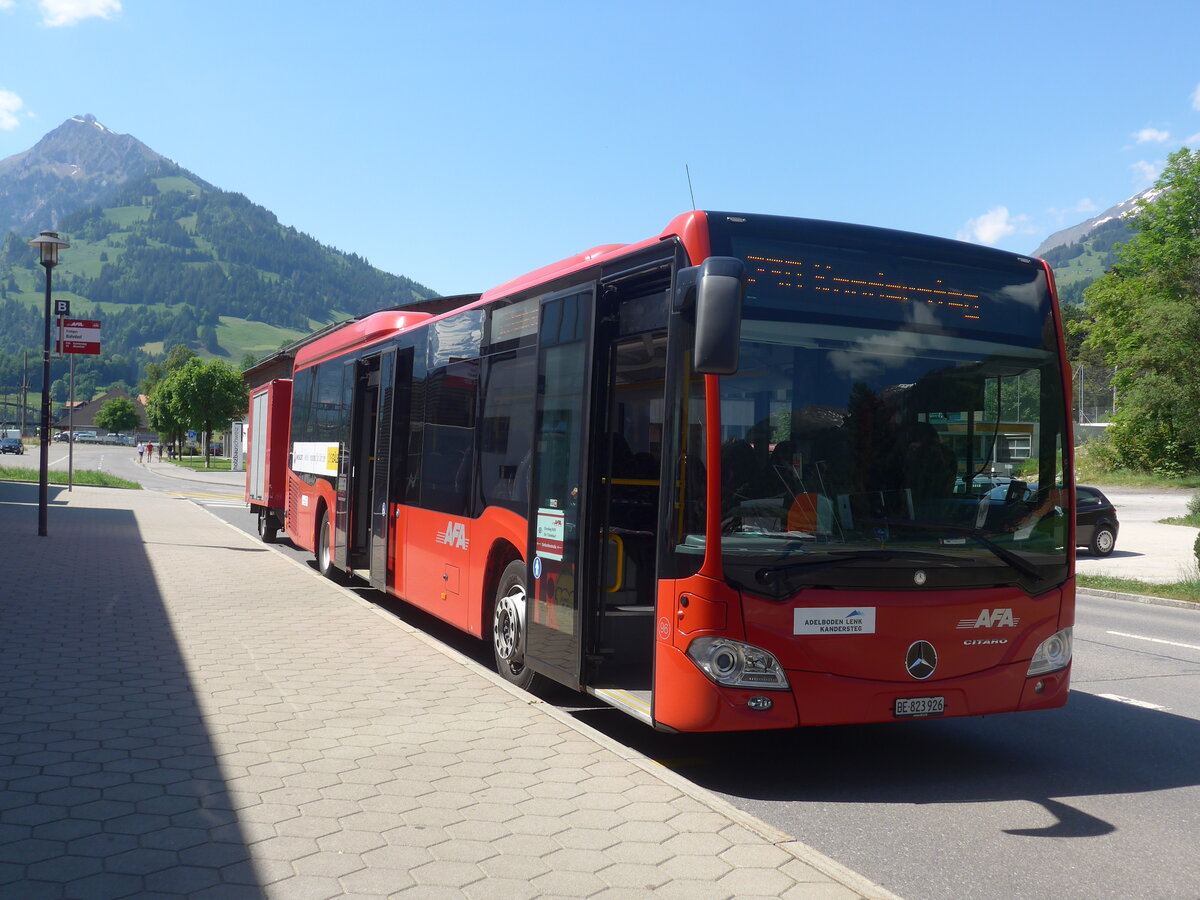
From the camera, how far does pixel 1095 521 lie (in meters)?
23.0

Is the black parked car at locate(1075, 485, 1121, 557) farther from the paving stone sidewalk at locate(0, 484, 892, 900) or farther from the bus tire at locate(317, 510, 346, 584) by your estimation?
the paving stone sidewalk at locate(0, 484, 892, 900)

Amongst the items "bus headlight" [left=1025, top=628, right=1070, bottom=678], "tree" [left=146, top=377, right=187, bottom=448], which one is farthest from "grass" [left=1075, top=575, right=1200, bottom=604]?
"tree" [left=146, top=377, right=187, bottom=448]

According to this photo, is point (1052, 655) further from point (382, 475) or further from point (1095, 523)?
point (1095, 523)

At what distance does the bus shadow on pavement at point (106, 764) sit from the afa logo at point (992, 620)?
12.3ft

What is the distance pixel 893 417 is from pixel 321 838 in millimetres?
3497

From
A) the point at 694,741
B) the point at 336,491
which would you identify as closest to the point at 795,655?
the point at 694,741

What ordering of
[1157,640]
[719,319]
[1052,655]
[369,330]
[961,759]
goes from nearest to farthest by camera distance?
[719,319] → [1052,655] → [961,759] → [1157,640] → [369,330]

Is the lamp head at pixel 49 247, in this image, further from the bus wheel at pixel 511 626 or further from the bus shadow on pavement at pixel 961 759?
the bus shadow on pavement at pixel 961 759

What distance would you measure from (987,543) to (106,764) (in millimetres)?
4682

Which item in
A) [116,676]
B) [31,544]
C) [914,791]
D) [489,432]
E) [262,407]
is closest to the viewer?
[914,791]

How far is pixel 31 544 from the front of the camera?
1719 centimetres

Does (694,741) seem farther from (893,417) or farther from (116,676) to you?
(116,676)

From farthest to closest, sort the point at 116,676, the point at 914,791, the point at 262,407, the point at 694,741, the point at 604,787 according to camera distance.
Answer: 1. the point at 262,407
2. the point at 116,676
3. the point at 694,741
4. the point at 914,791
5. the point at 604,787

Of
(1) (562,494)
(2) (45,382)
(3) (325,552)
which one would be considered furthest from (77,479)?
(1) (562,494)
